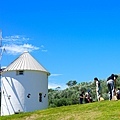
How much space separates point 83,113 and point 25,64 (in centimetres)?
2563

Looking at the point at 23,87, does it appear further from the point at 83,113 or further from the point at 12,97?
the point at 83,113

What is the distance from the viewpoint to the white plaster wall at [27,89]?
46000 mm

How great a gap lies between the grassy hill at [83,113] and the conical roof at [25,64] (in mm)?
20415

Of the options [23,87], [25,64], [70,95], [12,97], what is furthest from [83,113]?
[70,95]

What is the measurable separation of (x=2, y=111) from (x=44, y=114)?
2299 cm

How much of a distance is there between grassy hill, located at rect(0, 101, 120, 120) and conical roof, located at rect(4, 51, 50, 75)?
2042 centimetres

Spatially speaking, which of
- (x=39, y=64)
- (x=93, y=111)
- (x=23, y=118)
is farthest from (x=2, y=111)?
(x=93, y=111)

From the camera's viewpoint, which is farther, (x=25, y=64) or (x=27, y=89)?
(x=25, y=64)

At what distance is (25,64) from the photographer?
4847 centimetres

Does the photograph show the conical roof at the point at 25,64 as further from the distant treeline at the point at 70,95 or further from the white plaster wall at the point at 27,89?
the distant treeline at the point at 70,95

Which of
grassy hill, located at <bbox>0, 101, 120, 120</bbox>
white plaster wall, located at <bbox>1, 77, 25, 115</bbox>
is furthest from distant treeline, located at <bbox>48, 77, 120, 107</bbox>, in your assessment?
grassy hill, located at <bbox>0, 101, 120, 120</bbox>

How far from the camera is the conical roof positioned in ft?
156

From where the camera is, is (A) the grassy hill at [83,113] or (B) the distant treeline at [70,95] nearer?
(A) the grassy hill at [83,113]

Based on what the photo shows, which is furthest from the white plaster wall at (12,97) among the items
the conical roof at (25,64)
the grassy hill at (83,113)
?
the grassy hill at (83,113)
